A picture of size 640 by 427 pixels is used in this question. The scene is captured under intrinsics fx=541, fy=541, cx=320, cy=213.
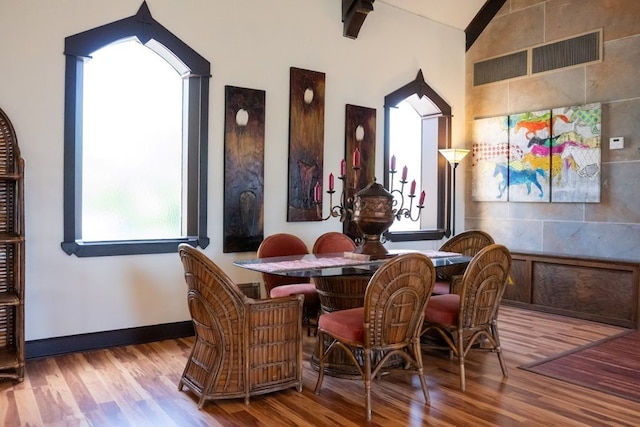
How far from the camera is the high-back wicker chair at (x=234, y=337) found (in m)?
2.92

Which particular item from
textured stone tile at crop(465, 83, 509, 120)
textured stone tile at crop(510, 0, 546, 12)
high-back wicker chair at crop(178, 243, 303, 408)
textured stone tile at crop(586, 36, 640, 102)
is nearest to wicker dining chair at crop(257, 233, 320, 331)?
high-back wicker chair at crop(178, 243, 303, 408)

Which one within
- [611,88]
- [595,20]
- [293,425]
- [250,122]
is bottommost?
[293,425]

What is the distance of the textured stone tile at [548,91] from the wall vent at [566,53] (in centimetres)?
8

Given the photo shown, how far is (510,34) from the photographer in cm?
614

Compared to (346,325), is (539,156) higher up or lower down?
higher up

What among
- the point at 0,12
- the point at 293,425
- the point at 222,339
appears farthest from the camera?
the point at 0,12

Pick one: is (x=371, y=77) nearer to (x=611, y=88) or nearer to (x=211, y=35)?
(x=211, y=35)

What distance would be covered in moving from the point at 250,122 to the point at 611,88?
11.5 feet

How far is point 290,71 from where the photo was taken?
4969 millimetres

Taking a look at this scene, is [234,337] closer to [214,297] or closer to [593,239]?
[214,297]

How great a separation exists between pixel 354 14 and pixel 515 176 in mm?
2521

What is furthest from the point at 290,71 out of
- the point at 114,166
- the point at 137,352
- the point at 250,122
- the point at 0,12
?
the point at 137,352

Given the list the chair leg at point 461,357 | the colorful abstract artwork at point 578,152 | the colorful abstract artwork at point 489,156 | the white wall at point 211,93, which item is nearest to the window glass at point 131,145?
the white wall at point 211,93

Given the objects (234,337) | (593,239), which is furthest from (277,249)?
(593,239)
